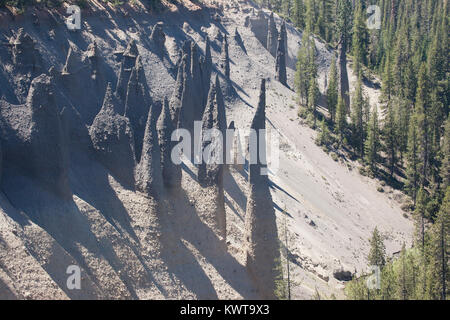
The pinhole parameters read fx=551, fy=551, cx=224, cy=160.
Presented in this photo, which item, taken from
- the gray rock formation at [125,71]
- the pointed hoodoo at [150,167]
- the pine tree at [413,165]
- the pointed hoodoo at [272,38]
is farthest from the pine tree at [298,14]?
the pointed hoodoo at [150,167]

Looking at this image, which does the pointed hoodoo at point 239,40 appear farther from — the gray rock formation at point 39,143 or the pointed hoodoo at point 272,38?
the gray rock formation at point 39,143

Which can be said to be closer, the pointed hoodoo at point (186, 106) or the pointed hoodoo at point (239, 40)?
the pointed hoodoo at point (186, 106)

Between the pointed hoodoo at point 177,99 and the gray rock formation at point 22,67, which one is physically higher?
the gray rock formation at point 22,67

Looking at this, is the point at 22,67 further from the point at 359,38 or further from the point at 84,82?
the point at 359,38
